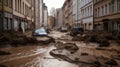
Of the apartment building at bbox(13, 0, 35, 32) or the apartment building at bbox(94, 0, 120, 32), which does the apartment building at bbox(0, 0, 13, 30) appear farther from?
the apartment building at bbox(94, 0, 120, 32)

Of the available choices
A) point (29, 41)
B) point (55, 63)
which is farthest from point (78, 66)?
point (29, 41)

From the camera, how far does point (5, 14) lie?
87.2ft

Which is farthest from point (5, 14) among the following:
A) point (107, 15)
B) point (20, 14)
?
point (107, 15)

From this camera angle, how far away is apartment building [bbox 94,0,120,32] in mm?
28875

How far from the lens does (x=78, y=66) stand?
9070mm

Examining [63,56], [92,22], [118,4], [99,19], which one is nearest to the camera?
[63,56]

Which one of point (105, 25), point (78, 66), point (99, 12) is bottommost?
point (78, 66)

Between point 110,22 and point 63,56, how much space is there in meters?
21.3

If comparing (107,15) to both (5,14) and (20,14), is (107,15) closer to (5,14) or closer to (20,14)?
(5,14)

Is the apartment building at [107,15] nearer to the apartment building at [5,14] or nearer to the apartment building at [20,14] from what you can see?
the apartment building at [20,14]

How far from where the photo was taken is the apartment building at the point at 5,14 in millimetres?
25178

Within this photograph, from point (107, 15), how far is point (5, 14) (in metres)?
16.2

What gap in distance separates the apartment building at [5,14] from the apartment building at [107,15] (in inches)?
603

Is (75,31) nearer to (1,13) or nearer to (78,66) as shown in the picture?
(1,13)
